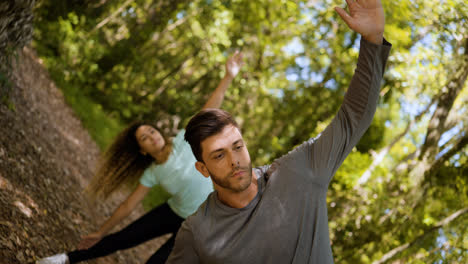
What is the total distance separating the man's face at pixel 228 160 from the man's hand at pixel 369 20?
76cm

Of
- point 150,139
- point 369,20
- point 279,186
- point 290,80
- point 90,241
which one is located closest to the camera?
point 369,20

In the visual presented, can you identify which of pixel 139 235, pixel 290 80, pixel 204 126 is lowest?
pixel 290 80

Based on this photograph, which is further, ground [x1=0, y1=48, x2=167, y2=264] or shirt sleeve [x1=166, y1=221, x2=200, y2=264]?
ground [x1=0, y1=48, x2=167, y2=264]

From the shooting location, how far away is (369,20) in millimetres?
2084

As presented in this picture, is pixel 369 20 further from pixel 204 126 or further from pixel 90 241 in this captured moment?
pixel 90 241

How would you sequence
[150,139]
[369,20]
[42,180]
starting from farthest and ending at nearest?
[42,180] → [150,139] → [369,20]

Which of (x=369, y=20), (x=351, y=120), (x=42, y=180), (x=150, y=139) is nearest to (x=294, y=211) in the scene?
(x=351, y=120)

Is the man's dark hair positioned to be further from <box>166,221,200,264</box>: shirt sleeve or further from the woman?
the woman

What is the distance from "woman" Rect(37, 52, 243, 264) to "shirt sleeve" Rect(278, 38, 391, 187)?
76.0 inches

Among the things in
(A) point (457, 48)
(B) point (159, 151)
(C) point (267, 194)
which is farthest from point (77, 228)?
(A) point (457, 48)

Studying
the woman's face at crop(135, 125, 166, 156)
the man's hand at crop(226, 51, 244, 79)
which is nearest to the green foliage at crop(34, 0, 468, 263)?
the man's hand at crop(226, 51, 244, 79)

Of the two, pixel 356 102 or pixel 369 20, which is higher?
pixel 369 20

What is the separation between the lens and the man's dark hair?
90.4 inches

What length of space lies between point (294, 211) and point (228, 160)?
395mm
